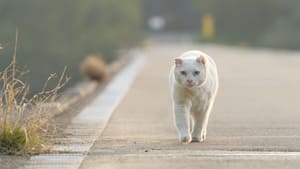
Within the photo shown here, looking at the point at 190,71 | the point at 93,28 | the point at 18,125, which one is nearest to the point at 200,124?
the point at 190,71

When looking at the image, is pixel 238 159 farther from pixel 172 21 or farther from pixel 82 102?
pixel 172 21

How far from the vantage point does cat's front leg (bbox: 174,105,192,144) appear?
10.9m

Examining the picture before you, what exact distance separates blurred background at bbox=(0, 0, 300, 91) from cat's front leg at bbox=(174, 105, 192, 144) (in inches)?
89.7

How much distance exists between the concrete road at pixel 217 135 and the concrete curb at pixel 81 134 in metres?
0.15

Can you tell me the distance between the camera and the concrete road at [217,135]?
927cm

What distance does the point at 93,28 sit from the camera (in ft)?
137

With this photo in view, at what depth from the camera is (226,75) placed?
1152 inches

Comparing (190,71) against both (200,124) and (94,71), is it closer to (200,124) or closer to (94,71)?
(200,124)

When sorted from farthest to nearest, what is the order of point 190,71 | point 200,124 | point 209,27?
point 209,27, point 200,124, point 190,71

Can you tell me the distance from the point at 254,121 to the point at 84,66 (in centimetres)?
1262

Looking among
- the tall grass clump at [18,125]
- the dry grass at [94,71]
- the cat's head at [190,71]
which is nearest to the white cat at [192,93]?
the cat's head at [190,71]

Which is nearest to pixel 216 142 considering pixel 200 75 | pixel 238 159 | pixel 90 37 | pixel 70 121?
pixel 200 75

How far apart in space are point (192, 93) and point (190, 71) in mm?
499

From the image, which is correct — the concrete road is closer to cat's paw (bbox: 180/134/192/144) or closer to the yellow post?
cat's paw (bbox: 180/134/192/144)
